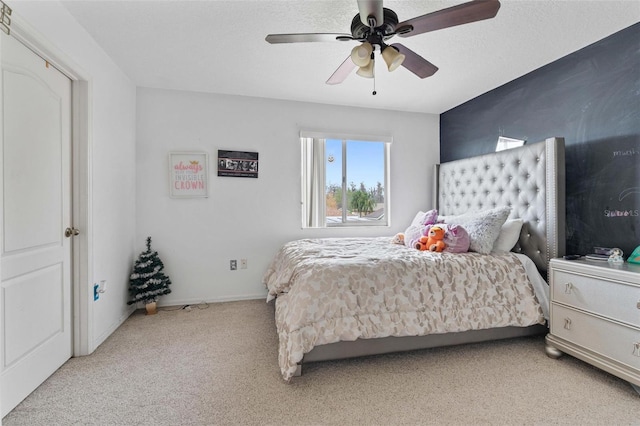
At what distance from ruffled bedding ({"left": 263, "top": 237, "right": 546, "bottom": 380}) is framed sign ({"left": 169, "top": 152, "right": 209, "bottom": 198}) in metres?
1.56

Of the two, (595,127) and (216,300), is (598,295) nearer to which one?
(595,127)

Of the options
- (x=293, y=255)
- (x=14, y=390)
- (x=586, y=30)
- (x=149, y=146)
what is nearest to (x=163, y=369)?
(x=14, y=390)

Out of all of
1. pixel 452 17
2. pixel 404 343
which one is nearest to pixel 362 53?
pixel 452 17

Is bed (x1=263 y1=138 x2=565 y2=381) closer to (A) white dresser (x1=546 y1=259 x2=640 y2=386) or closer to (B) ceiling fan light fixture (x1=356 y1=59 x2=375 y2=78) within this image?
(A) white dresser (x1=546 y1=259 x2=640 y2=386)

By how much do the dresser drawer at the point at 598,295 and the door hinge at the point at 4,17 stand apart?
358 cm

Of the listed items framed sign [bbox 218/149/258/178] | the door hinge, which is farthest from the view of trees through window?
the door hinge

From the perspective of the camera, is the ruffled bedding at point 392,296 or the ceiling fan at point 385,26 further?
the ruffled bedding at point 392,296

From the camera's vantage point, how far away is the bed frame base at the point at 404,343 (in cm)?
178

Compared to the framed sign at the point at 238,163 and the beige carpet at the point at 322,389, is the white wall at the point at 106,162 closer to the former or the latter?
the beige carpet at the point at 322,389

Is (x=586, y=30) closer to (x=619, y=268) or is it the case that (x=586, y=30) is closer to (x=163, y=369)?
(x=619, y=268)

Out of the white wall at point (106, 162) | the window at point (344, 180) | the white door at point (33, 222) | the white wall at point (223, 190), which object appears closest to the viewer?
the white door at point (33, 222)

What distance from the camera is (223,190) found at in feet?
10.7

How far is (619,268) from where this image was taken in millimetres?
A: 1706

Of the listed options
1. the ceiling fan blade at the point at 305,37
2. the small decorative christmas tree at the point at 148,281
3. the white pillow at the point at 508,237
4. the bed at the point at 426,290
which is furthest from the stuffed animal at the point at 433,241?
the small decorative christmas tree at the point at 148,281
